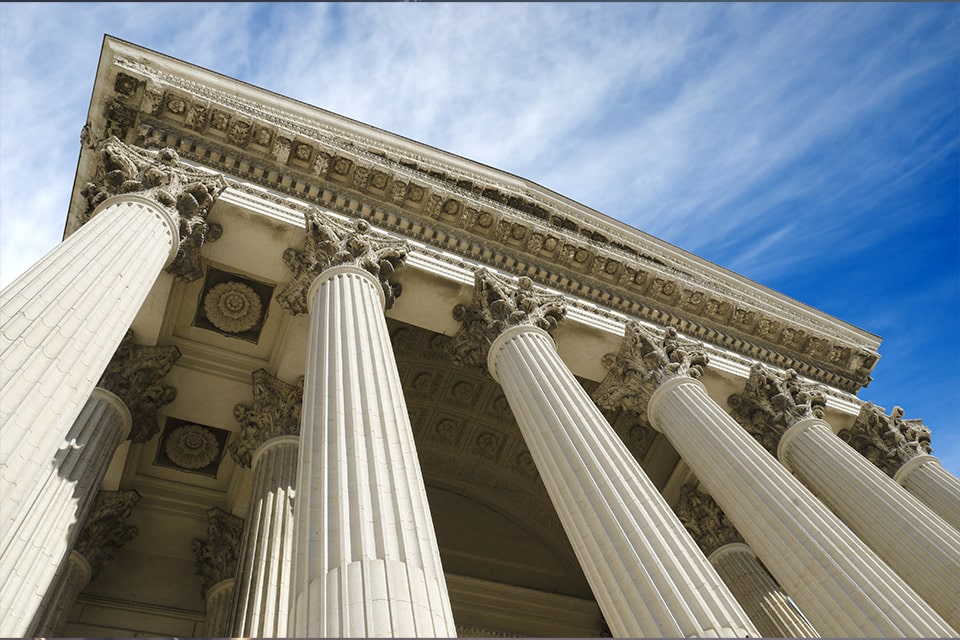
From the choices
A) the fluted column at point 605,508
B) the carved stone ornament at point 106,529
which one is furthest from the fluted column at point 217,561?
the fluted column at point 605,508

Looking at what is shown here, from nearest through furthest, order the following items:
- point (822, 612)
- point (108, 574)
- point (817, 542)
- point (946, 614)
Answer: point (822, 612) < point (817, 542) < point (946, 614) < point (108, 574)

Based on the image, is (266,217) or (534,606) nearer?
(266,217)

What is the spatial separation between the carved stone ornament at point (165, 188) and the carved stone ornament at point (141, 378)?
2276 millimetres

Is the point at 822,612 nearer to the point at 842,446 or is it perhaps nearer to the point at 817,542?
the point at 817,542

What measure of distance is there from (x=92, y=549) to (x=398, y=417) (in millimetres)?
8947

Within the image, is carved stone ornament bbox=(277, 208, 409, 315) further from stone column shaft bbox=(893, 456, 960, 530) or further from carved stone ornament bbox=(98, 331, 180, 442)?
stone column shaft bbox=(893, 456, 960, 530)

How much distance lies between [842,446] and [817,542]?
17.8 feet

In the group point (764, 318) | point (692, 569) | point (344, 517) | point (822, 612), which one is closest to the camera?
point (344, 517)

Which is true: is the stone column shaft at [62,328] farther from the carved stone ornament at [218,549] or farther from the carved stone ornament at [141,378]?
the carved stone ornament at [218,549]

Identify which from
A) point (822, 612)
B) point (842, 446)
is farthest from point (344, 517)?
point (842, 446)

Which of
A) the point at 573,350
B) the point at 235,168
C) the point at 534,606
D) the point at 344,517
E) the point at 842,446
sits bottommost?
the point at 344,517

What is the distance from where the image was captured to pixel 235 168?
1450cm

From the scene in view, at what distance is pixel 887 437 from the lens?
17.6 metres

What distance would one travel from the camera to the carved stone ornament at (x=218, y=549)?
14.9 metres
